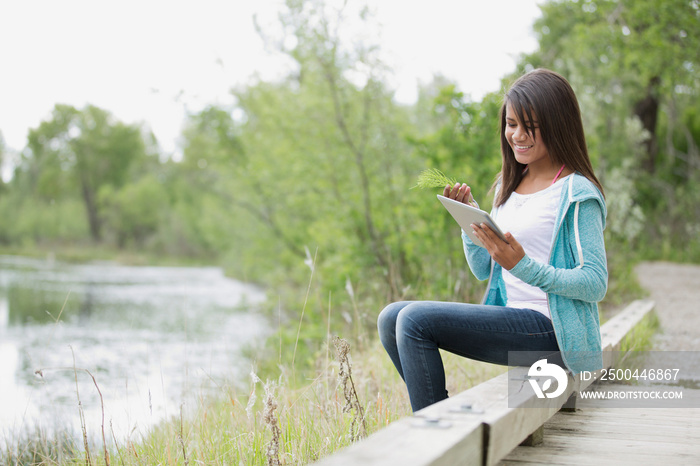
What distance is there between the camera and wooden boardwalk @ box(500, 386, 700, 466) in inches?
71.4

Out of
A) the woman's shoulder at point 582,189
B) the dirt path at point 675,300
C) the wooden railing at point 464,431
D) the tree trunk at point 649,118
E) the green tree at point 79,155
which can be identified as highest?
the green tree at point 79,155

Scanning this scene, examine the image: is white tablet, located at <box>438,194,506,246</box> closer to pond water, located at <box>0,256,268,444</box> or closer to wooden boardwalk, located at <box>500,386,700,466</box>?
wooden boardwalk, located at <box>500,386,700,466</box>

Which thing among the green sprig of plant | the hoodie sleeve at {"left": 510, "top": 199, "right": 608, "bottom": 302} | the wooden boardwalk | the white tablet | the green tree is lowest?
the wooden boardwalk

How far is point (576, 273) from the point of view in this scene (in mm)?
1898

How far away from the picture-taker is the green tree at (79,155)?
39.1 m

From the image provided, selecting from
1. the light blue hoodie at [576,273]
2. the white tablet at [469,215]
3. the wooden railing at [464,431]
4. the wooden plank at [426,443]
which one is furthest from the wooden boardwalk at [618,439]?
the white tablet at [469,215]

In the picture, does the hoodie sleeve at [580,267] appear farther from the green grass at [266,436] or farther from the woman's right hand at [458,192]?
the green grass at [266,436]

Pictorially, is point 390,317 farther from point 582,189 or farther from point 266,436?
point 266,436

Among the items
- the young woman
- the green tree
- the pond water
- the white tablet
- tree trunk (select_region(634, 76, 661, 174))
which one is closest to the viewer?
the white tablet

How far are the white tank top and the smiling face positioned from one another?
13 cm

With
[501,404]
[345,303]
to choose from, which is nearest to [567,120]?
[501,404]

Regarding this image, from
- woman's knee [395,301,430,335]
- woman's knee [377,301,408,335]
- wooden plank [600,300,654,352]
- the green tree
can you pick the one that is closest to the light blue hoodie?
woman's knee [395,301,430,335]

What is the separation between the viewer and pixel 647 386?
2.92m

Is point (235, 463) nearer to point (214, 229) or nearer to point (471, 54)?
point (471, 54)
